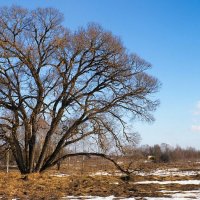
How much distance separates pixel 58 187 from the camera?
15.0 m

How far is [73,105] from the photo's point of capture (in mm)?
20391

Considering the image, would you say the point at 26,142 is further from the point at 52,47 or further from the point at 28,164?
the point at 52,47

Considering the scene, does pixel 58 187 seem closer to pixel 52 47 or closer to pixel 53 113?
pixel 53 113

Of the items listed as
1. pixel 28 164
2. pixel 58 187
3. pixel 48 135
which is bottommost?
pixel 58 187

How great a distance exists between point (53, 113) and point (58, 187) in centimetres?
571

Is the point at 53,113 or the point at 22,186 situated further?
the point at 53,113

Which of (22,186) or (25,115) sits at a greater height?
(25,115)

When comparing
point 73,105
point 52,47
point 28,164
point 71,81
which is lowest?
point 28,164

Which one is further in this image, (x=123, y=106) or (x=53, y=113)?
(x=123, y=106)

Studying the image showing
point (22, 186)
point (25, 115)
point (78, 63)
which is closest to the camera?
point (22, 186)

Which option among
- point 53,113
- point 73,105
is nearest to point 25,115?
point 53,113

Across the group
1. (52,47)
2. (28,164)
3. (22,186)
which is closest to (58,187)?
(22,186)

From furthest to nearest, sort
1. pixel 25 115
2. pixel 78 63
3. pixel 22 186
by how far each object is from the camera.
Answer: pixel 78 63 → pixel 25 115 → pixel 22 186

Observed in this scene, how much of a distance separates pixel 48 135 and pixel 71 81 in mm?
3337
